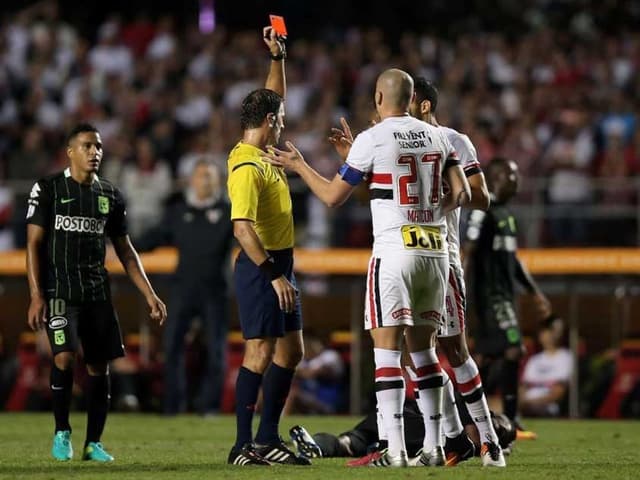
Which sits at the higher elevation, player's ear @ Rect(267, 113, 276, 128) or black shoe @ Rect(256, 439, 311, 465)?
player's ear @ Rect(267, 113, 276, 128)

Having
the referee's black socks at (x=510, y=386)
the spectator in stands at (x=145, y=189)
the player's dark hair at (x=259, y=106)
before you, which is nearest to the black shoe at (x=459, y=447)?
the player's dark hair at (x=259, y=106)

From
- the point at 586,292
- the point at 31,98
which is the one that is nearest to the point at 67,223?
the point at 586,292

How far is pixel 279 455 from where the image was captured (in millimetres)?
9664

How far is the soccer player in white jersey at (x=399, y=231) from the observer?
8.87m

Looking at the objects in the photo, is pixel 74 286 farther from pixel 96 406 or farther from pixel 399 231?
pixel 399 231

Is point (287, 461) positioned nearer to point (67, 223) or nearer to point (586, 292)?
point (67, 223)

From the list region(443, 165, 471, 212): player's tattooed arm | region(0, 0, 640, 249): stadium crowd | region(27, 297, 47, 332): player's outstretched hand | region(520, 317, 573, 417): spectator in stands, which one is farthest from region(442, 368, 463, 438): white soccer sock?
region(0, 0, 640, 249): stadium crowd

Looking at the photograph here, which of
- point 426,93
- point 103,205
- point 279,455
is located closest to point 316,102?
point 103,205

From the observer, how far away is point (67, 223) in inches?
399

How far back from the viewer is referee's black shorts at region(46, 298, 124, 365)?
10016 millimetres

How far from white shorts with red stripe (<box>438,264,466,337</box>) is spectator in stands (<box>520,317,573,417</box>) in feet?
25.4

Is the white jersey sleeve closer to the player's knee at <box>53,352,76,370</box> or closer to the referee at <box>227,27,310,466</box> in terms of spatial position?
the referee at <box>227,27,310,466</box>

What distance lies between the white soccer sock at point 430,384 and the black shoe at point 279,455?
0.99m

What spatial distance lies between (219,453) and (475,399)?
2394mm
